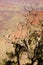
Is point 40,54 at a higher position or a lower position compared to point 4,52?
higher

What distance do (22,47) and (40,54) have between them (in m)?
2.18

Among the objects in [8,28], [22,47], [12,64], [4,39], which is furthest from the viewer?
[8,28]

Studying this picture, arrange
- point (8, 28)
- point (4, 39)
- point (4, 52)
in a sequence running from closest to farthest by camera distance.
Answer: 1. point (4, 52)
2. point (4, 39)
3. point (8, 28)

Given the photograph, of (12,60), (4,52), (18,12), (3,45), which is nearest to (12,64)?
(12,60)

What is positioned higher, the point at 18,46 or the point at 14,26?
the point at 18,46

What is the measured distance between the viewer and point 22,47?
24.6 meters

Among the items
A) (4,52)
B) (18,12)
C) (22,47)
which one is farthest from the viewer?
(18,12)

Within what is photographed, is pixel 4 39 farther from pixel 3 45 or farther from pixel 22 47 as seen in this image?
pixel 22 47

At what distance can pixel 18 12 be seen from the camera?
45375 millimetres

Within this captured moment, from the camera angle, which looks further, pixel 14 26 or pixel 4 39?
pixel 14 26

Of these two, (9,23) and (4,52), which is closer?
(4,52)

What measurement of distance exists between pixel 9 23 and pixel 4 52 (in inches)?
377

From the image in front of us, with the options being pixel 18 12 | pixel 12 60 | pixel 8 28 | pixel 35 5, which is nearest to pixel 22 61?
pixel 12 60

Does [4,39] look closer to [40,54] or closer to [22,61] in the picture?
[22,61]
